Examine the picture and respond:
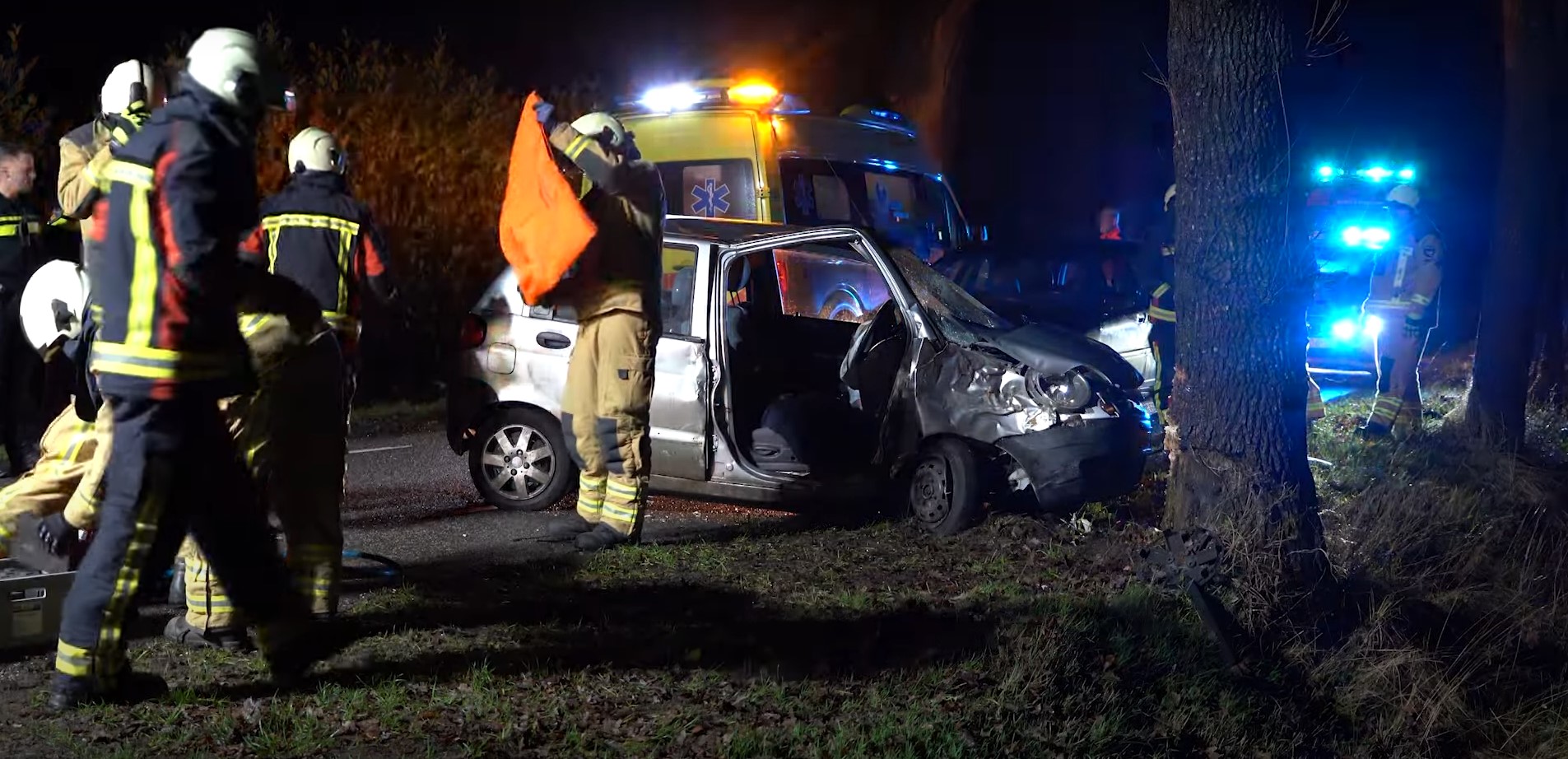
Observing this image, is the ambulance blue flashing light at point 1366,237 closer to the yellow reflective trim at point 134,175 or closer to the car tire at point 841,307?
the car tire at point 841,307

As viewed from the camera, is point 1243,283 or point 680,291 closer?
point 1243,283

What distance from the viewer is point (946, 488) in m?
7.20

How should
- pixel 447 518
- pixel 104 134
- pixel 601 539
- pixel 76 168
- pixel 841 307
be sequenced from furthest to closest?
1. pixel 841 307
2. pixel 447 518
3. pixel 601 539
4. pixel 76 168
5. pixel 104 134

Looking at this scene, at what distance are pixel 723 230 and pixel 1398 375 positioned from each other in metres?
6.05

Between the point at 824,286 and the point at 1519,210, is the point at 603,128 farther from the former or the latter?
the point at 1519,210

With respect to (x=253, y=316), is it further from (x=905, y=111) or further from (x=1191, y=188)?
(x=905, y=111)

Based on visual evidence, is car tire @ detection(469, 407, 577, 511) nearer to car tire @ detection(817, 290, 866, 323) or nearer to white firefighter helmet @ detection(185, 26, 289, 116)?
car tire @ detection(817, 290, 866, 323)

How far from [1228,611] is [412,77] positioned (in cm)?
999

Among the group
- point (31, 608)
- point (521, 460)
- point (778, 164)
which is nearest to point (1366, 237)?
point (778, 164)

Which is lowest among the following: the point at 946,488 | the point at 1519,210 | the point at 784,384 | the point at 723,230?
the point at 946,488

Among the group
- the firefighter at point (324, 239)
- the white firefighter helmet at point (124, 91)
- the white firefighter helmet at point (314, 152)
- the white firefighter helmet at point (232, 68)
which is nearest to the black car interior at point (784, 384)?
the firefighter at point (324, 239)

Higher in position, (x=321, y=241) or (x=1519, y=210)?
(x=1519, y=210)

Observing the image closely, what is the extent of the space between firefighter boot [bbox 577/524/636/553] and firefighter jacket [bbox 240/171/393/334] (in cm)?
161

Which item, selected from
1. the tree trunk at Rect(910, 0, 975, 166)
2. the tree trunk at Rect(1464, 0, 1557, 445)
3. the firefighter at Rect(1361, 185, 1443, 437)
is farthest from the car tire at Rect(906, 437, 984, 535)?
the tree trunk at Rect(910, 0, 975, 166)
